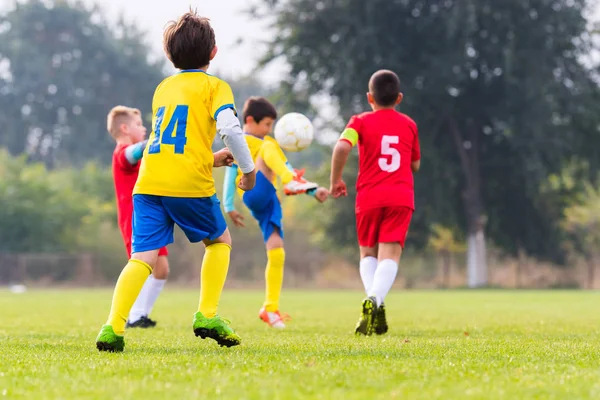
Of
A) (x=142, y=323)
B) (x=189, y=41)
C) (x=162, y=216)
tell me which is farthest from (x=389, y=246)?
(x=189, y=41)

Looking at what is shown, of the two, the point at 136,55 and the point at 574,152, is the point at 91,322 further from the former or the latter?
the point at 136,55

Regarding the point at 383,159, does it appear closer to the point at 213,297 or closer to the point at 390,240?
the point at 390,240

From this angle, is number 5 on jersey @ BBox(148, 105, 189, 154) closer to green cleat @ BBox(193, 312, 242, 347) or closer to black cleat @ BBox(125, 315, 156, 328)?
green cleat @ BBox(193, 312, 242, 347)

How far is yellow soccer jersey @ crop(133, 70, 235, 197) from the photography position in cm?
545

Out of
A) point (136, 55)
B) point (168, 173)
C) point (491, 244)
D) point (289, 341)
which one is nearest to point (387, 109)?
point (289, 341)

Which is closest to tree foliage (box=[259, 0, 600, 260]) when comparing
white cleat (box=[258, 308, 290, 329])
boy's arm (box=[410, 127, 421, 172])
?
white cleat (box=[258, 308, 290, 329])

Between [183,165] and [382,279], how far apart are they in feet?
8.14

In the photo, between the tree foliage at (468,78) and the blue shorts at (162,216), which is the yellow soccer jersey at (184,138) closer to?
the blue shorts at (162,216)

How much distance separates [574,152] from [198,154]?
93.0 ft

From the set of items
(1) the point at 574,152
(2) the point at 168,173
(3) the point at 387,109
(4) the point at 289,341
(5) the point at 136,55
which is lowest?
(4) the point at 289,341

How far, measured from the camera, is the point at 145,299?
8.97 m

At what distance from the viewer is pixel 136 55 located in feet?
208

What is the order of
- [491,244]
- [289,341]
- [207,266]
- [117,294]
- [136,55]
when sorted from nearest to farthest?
[117,294] → [207,266] → [289,341] → [491,244] → [136,55]

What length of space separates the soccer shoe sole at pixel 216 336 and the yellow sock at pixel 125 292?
0.45 metres
